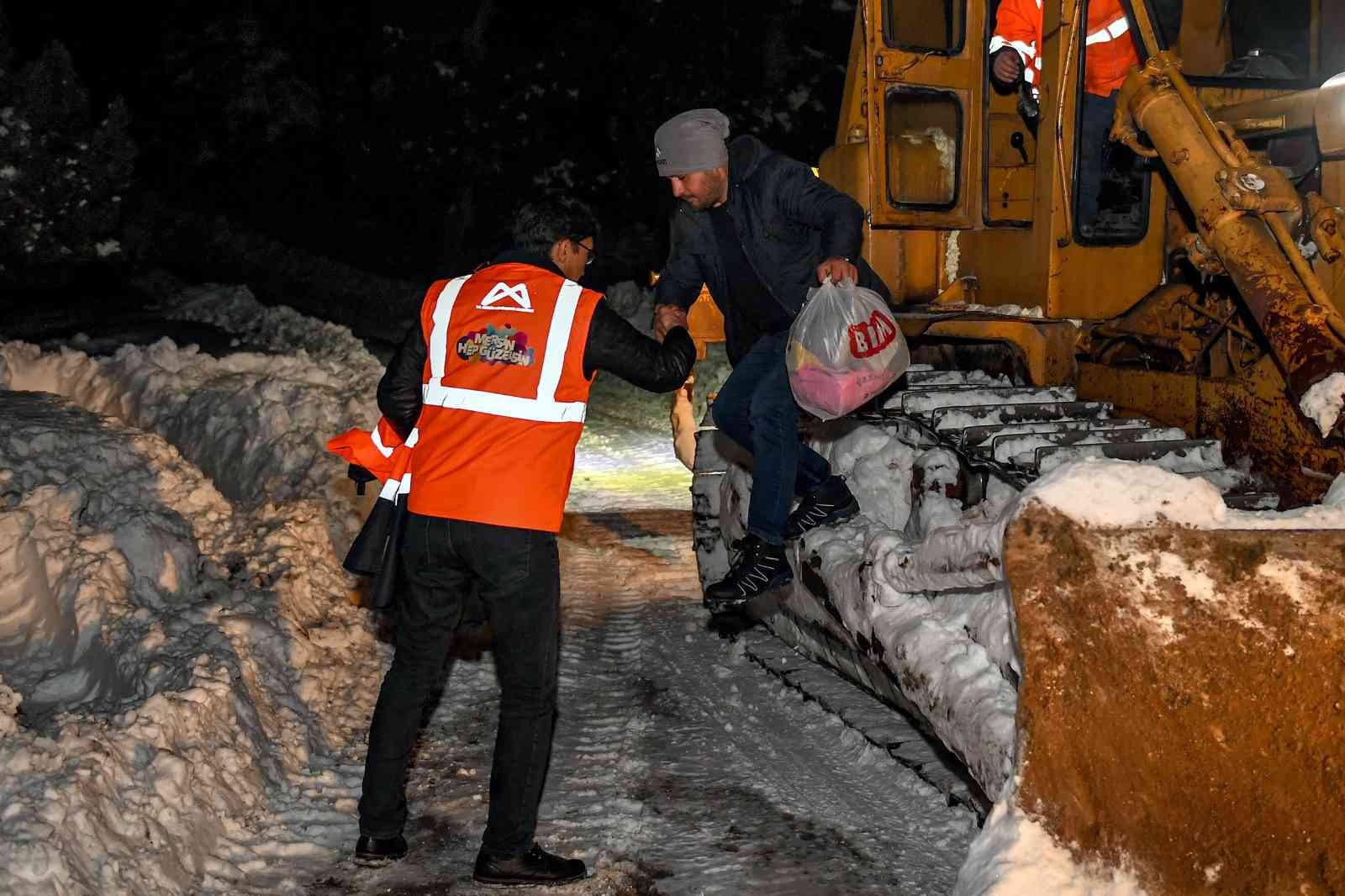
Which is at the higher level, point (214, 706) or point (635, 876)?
point (214, 706)

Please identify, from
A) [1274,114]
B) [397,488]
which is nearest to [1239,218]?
[1274,114]

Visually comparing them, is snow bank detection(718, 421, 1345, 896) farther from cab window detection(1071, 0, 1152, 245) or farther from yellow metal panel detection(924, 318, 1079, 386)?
cab window detection(1071, 0, 1152, 245)

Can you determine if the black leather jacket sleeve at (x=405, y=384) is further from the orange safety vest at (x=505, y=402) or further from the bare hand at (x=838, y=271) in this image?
the bare hand at (x=838, y=271)

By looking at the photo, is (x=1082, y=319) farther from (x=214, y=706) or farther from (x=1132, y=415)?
(x=214, y=706)

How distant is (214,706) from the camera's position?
4812 mm

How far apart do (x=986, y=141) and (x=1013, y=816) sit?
4318 mm

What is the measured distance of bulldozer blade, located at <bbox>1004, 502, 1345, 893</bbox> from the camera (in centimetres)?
321

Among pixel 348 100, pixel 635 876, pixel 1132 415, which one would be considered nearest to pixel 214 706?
pixel 635 876

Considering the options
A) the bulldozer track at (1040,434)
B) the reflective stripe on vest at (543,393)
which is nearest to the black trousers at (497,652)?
the reflective stripe on vest at (543,393)

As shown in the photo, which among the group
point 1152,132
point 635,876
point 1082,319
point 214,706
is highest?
point 1152,132

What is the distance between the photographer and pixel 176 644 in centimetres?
531

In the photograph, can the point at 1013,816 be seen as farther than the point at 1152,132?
No

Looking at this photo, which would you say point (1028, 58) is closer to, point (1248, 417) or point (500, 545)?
point (1248, 417)

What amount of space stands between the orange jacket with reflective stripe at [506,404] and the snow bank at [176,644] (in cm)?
124
